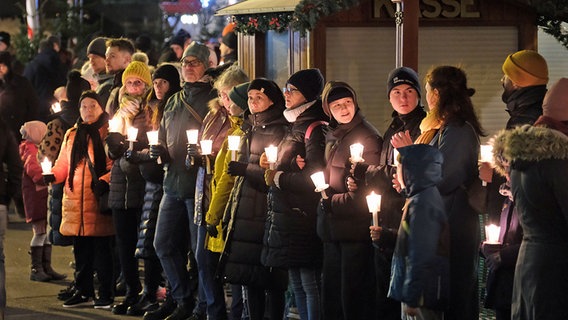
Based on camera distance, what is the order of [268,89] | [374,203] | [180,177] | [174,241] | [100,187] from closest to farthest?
1. [374,203]
2. [268,89]
3. [180,177]
4. [174,241]
5. [100,187]

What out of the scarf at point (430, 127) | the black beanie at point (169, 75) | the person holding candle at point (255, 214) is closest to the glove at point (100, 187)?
the black beanie at point (169, 75)

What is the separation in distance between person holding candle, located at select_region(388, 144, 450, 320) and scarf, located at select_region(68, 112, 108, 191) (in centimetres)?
499

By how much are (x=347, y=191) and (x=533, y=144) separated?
1.99m

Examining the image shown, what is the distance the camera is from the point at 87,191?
1262 cm

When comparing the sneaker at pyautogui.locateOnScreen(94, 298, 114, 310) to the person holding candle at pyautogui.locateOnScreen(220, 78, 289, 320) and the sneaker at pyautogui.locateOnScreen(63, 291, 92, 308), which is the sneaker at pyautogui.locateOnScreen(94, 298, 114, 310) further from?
the person holding candle at pyautogui.locateOnScreen(220, 78, 289, 320)

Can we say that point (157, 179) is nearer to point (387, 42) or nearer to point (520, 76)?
point (387, 42)

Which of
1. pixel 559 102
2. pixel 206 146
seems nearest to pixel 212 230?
pixel 206 146

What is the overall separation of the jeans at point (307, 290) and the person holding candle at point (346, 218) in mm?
280

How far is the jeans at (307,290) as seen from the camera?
32.5ft

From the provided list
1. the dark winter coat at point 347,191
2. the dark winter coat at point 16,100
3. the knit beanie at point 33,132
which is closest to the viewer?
the dark winter coat at point 347,191

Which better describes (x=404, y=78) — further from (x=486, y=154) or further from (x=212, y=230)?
(x=212, y=230)

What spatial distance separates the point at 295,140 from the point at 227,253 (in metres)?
1.07

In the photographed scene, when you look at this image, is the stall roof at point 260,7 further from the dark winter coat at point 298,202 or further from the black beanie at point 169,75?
the dark winter coat at point 298,202

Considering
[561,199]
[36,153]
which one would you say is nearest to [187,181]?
[36,153]
